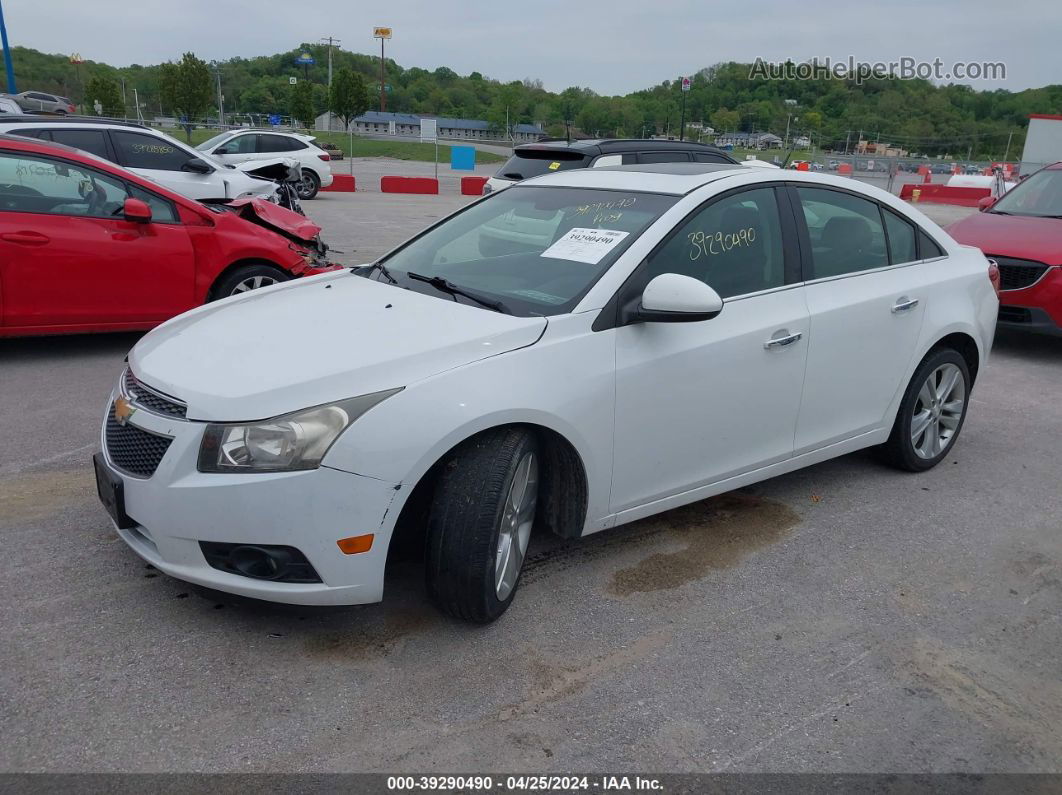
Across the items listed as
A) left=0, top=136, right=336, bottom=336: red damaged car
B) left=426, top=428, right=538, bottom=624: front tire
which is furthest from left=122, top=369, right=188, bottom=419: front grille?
left=0, top=136, right=336, bottom=336: red damaged car

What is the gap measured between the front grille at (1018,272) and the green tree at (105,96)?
6484cm

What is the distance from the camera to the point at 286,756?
253 cm

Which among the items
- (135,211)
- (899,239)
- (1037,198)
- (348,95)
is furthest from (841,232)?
(348,95)

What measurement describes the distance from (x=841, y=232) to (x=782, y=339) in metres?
0.85

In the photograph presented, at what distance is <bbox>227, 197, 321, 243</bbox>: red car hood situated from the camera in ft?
24.6

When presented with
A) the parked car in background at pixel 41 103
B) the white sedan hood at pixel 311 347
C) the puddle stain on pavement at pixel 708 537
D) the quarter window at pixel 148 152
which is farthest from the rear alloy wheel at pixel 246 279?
the parked car in background at pixel 41 103

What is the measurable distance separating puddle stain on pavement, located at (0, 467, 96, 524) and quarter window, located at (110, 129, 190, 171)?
7839 millimetres

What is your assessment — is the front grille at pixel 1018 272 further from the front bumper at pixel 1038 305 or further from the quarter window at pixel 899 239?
the quarter window at pixel 899 239

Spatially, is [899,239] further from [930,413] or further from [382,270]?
[382,270]

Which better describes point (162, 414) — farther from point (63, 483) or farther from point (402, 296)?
point (63, 483)

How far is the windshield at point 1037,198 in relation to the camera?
8625 millimetres

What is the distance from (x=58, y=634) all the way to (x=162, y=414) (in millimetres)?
835

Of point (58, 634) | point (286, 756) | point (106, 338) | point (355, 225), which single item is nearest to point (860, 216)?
point (286, 756)

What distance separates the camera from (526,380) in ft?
10.2
